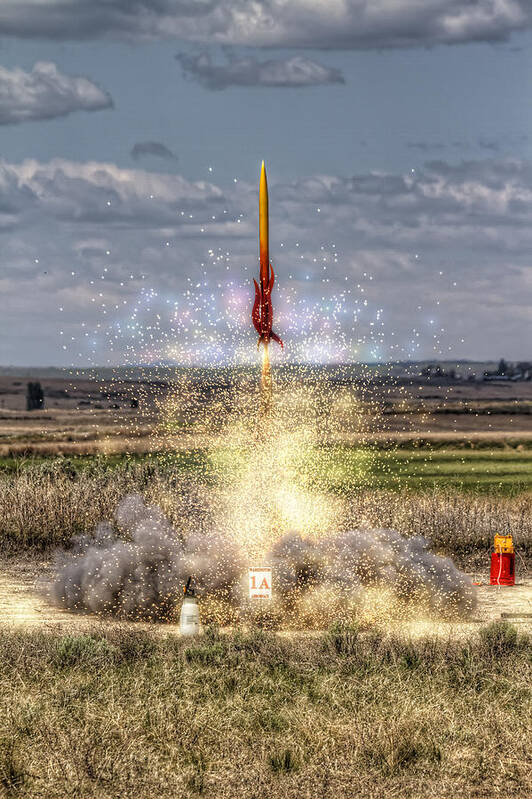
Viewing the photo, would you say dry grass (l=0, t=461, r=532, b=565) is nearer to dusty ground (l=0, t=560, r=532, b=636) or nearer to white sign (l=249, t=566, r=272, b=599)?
dusty ground (l=0, t=560, r=532, b=636)

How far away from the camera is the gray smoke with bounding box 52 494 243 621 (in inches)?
899

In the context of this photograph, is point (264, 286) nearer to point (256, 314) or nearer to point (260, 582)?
point (256, 314)

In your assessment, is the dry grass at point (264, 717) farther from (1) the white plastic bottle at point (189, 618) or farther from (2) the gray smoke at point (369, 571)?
(2) the gray smoke at point (369, 571)

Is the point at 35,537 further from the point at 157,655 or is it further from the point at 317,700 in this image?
the point at 317,700

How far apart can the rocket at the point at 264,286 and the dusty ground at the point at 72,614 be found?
5900mm

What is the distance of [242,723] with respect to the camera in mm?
14680

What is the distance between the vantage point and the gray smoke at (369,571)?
73.8ft

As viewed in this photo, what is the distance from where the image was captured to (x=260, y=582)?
65.7 ft

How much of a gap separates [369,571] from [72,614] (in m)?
5.34

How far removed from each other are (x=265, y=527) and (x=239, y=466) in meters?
1.55

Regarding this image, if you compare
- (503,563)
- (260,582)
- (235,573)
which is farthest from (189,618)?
(503,563)

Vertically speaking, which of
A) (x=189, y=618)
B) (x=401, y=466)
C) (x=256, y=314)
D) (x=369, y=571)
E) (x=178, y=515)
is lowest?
(x=401, y=466)

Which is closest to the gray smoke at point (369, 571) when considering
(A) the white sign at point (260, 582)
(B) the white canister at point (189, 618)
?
(A) the white sign at point (260, 582)

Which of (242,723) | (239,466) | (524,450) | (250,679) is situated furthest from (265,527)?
(524,450)
